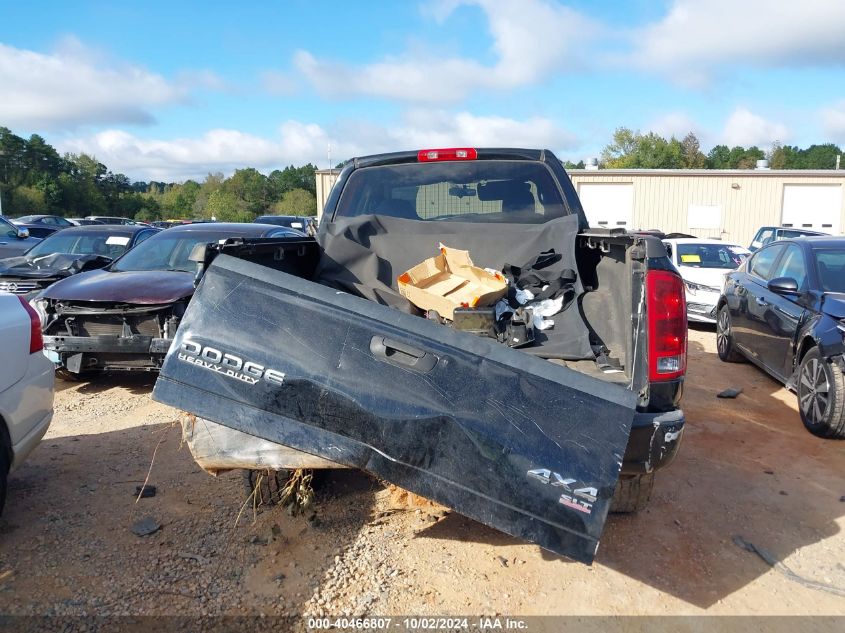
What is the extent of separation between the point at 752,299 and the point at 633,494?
4705 mm

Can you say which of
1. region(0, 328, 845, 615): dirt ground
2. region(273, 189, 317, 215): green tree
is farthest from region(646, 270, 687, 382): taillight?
region(273, 189, 317, 215): green tree

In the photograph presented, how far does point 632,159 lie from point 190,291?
71.2 meters

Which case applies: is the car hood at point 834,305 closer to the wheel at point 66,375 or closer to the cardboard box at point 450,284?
the cardboard box at point 450,284

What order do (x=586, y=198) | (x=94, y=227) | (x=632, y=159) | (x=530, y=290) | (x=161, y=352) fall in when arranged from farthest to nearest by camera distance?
(x=632, y=159) < (x=586, y=198) < (x=94, y=227) < (x=161, y=352) < (x=530, y=290)

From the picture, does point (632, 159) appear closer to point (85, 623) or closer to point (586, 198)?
point (586, 198)

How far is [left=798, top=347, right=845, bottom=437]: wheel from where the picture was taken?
5.13 meters

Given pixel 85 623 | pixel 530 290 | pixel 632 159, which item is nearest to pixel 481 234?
pixel 530 290

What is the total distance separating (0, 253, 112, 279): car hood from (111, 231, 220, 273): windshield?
70 cm

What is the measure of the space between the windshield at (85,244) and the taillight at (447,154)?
640 cm

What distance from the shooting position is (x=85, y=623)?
2805 mm

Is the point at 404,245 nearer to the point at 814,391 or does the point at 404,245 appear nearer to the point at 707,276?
the point at 814,391

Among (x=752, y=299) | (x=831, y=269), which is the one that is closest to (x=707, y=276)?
(x=752, y=299)

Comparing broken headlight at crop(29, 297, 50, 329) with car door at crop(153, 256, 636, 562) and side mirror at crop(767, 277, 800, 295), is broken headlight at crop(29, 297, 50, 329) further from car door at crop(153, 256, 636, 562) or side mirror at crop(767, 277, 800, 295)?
side mirror at crop(767, 277, 800, 295)

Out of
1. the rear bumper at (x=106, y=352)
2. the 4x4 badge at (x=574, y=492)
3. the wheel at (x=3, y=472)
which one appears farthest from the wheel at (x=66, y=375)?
the 4x4 badge at (x=574, y=492)
